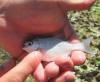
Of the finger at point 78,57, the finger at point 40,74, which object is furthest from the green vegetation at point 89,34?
the finger at point 40,74

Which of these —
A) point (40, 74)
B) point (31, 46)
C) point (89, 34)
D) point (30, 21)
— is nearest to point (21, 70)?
point (40, 74)

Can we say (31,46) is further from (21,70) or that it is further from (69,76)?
(69,76)

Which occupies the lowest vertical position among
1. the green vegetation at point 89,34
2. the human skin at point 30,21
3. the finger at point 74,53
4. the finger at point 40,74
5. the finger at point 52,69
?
the green vegetation at point 89,34

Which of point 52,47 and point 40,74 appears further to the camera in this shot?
point 52,47

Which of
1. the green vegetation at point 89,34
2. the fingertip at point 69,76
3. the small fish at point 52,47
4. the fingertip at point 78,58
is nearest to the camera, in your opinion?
the fingertip at point 69,76

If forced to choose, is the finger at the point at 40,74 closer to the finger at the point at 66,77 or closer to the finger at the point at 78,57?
the finger at the point at 66,77

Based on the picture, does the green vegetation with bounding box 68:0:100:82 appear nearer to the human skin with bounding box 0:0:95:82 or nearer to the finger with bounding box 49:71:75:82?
the human skin with bounding box 0:0:95:82

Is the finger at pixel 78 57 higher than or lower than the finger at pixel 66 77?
higher
